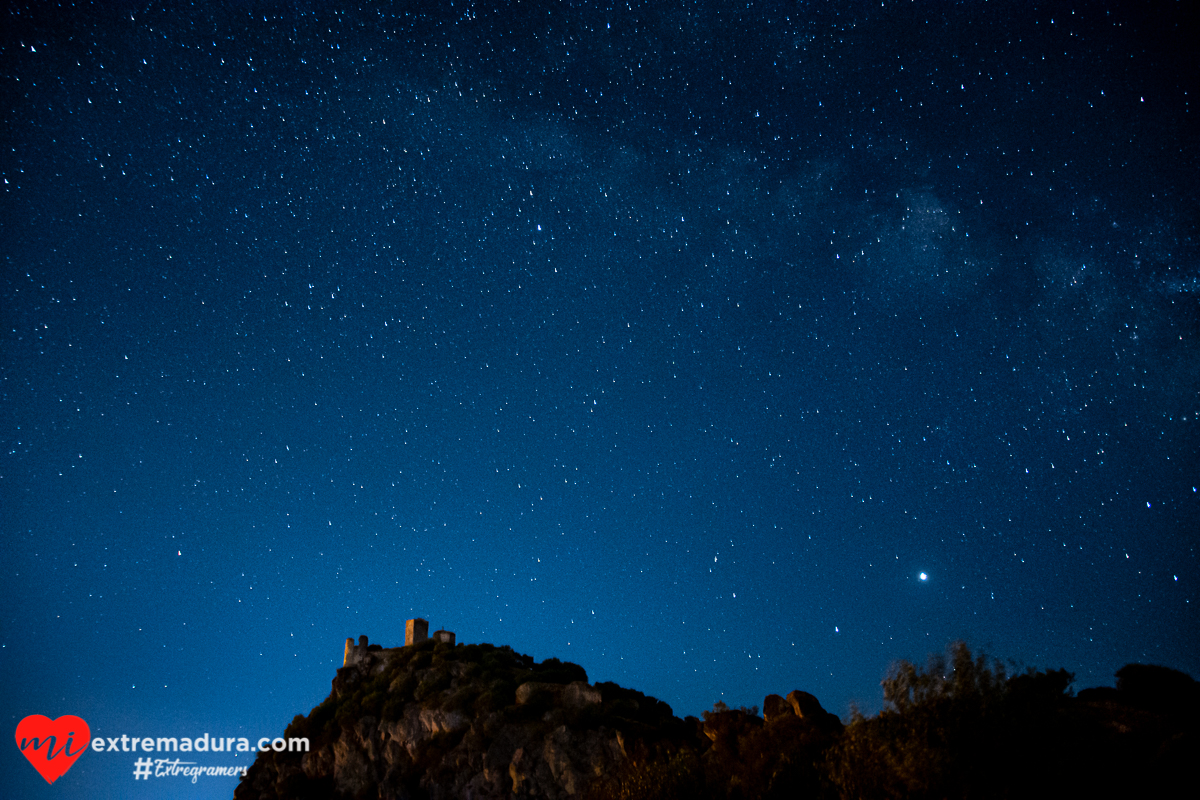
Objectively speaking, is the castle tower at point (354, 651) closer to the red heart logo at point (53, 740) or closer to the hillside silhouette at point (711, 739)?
the hillside silhouette at point (711, 739)

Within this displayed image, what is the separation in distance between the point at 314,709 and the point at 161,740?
48.3 ft

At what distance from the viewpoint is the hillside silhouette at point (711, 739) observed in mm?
16422

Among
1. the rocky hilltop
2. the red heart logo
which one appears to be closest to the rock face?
the rocky hilltop

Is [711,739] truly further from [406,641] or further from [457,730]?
[406,641]

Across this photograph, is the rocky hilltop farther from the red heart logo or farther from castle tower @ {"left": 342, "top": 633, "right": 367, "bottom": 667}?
the red heart logo

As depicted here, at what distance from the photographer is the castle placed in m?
52.7

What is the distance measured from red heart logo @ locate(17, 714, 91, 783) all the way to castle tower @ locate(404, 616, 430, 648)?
21659 mm

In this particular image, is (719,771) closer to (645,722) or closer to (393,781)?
(645,722)

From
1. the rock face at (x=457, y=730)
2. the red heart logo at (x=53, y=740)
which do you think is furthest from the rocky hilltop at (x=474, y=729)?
the red heart logo at (x=53, y=740)

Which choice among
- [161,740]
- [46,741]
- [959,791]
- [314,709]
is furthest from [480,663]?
[959,791]

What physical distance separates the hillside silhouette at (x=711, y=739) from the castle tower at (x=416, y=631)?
242 cm

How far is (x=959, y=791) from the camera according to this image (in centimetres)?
1606

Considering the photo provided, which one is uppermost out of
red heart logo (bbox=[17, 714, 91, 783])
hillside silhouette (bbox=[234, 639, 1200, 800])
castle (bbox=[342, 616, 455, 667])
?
castle (bbox=[342, 616, 455, 667])

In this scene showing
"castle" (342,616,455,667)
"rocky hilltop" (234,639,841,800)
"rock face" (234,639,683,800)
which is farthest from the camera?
"castle" (342,616,455,667)
